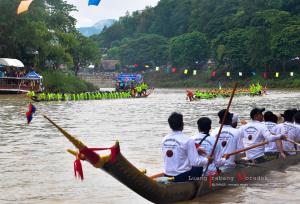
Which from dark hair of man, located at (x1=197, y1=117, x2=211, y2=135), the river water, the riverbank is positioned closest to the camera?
dark hair of man, located at (x1=197, y1=117, x2=211, y2=135)

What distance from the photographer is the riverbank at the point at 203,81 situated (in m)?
72.8

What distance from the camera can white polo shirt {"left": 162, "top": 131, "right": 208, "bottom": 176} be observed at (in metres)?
8.13

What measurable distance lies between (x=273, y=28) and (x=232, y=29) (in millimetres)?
11494

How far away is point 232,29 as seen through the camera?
83.8m

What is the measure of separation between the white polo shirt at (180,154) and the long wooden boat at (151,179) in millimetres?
274

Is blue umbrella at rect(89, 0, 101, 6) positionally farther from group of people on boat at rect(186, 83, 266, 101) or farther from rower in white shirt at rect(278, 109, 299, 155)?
group of people on boat at rect(186, 83, 266, 101)

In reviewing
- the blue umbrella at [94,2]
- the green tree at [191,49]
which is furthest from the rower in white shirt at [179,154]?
the green tree at [191,49]

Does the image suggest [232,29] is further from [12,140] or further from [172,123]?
[172,123]

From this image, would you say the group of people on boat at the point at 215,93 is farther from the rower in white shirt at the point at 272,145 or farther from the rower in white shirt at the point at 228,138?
the rower in white shirt at the point at 228,138

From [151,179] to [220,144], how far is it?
1.98 metres

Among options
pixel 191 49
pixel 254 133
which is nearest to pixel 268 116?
pixel 254 133

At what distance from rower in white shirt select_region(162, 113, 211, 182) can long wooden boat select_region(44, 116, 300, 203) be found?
0.19 meters

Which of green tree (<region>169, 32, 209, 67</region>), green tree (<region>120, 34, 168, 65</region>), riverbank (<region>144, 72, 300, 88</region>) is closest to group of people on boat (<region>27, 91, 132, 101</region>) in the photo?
riverbank (<region>144, 72, 300, 88</region>)

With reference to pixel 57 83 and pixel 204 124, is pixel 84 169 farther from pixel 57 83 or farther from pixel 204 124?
pixel 57 83
